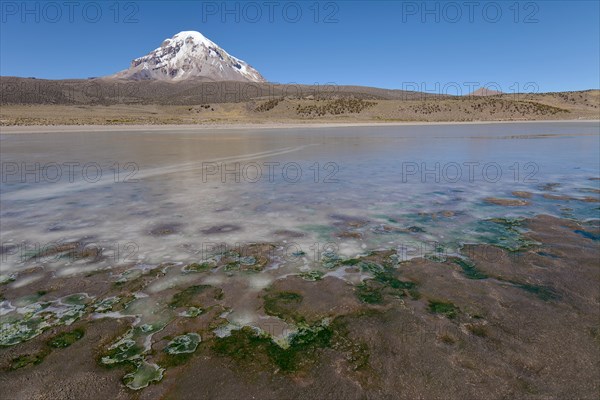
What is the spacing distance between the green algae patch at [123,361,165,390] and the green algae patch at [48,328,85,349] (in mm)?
798

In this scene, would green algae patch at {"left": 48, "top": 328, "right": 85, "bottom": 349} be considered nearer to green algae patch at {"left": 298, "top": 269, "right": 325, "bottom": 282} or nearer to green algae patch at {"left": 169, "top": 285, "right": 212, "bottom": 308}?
green algae patch at {"left": 169, "top": 285, "right": 212, "bottom": 308}

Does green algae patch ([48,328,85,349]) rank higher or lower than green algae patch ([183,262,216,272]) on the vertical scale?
lower

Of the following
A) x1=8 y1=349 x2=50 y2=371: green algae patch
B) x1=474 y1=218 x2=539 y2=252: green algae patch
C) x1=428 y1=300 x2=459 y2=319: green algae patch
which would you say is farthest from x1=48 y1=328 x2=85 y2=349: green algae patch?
x1=474 y1=218 x2=539 y2=252: green algae patch

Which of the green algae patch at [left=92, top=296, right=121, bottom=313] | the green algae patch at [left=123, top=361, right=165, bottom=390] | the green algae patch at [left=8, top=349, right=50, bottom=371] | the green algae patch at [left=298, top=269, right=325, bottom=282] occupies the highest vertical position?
the green algae patch at [left=298, top=269, right=325, bottom=282]

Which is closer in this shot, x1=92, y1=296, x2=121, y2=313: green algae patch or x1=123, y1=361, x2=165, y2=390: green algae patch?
x1=123, y1=361, x2=165, y2=390: green algae patch

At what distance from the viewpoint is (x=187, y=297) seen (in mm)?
3922

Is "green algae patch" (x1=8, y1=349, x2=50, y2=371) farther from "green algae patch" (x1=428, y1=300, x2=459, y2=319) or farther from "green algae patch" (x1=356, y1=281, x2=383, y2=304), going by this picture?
"green algae patch" (x1=428, y1=300, x2=459, y2=319)

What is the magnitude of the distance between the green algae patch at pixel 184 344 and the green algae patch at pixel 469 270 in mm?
3124

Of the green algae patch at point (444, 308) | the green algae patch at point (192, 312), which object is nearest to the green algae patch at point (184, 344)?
the green algae patch at point (192, 312)

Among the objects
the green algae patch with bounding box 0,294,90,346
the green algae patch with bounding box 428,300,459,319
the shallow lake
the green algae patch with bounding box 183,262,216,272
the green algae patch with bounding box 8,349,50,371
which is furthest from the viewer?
the shallow lake

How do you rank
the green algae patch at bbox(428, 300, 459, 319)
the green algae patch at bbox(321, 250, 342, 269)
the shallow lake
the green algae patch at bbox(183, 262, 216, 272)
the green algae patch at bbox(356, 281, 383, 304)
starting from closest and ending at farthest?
1. the green algae patch at bbox(428, 300, 459, 319)
2. the green algae patch at bbox(356, 281, 383, 304)
3. the green algae patch at bbox(183, 262, 216, 272)
4. the green algae patch at bbox(321, 250, 342, 269)
5. the shallow lake

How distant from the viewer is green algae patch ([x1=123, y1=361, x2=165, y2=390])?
8.73 feet

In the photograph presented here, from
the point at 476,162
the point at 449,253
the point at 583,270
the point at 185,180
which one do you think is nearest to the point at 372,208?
the point at 449,253

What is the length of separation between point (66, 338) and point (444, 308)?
3.53 metres
